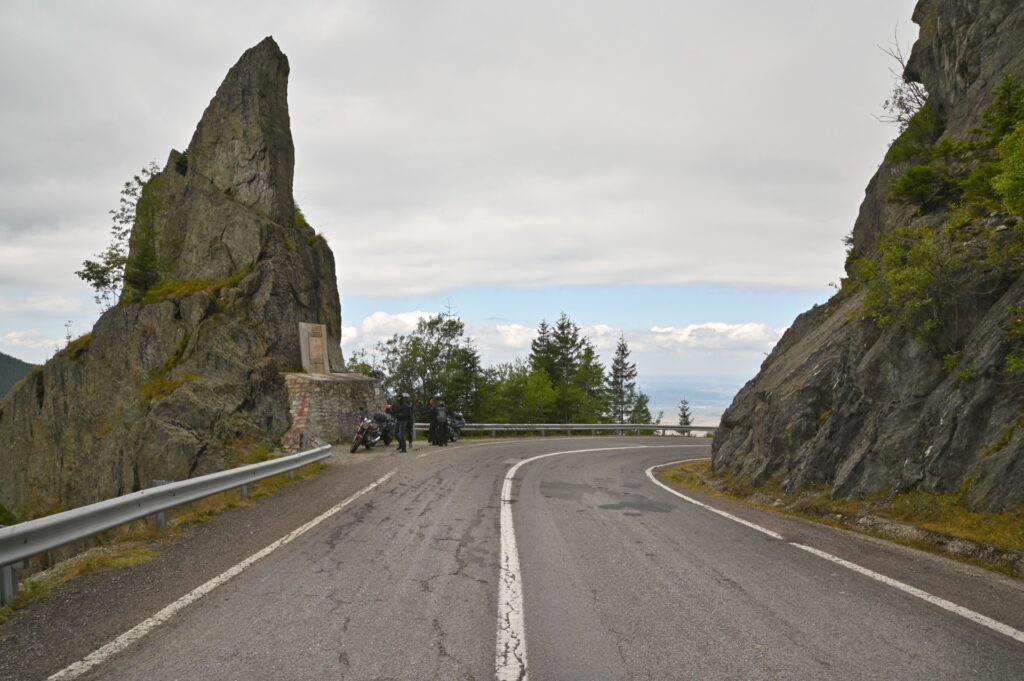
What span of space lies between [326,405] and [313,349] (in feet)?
16.5

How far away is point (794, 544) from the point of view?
7.79 metres

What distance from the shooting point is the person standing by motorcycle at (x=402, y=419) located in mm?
21188

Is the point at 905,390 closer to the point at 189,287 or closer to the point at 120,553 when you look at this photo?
the point at 120,553

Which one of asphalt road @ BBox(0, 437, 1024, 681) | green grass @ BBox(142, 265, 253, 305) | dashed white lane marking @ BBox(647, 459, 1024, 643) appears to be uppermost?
green grass @ BBox(142, 265, 253, 305)

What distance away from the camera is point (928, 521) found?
8.24 meters

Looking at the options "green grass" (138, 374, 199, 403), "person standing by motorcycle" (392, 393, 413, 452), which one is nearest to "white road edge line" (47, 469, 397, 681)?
"person standing by motorcycle" (392, 393, 413, 452)

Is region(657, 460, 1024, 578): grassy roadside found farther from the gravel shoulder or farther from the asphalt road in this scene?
the gravel shoulder

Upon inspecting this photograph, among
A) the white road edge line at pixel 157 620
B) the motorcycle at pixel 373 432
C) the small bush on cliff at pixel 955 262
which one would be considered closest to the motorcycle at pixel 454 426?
the motorcycle at pixel 373 432

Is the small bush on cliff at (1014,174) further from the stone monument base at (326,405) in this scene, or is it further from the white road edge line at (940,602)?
the stone monument base at (326,405)

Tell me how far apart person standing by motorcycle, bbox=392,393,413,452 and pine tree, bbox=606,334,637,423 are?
72.1m

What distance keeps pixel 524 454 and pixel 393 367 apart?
131ft

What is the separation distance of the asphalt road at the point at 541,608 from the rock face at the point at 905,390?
1907mm

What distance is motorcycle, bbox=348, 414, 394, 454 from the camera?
21080 millimetres

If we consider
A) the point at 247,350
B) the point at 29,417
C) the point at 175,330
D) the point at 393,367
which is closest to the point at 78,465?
the point at 29,417
